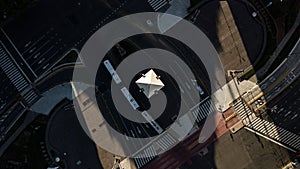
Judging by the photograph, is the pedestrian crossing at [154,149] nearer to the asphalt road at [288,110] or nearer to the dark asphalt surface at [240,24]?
the asphalt road at [288,110]

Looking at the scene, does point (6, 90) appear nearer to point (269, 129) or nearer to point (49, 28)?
point (49, 28)

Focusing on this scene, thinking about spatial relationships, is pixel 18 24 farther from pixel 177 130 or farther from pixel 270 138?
pixel 270 138

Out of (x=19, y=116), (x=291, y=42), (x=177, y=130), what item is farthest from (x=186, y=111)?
(x=19, y=116)

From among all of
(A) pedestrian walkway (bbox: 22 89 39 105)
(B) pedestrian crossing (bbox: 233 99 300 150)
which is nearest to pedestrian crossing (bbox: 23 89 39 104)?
(A) pedestrian walkway (bbox: 22 89 39 105)

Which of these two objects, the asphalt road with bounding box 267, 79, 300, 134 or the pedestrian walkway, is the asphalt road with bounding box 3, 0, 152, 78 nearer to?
the pedestrian walkway

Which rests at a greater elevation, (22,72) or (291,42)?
(22,72)

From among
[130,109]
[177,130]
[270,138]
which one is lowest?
[270,138]
